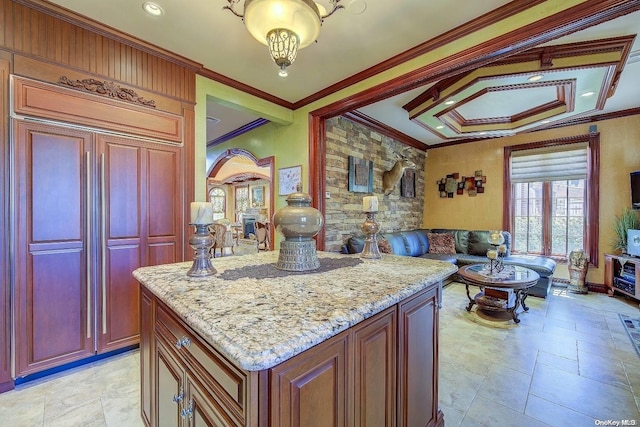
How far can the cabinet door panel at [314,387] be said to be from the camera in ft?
2.28

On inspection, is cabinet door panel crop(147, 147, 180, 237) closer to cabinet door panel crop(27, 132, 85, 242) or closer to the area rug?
cabinet door panel crop(27, 132, 85, 242)

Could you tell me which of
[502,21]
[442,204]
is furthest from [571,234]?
[502,21]

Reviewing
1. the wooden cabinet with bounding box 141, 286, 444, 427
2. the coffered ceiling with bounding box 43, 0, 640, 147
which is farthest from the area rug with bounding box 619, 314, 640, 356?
the coffered ceiling with bounding box 43, 0, 640, 147

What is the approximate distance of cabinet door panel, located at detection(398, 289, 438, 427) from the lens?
46.1 inches

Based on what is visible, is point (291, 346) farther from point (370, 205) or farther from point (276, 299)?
point (370, 205)

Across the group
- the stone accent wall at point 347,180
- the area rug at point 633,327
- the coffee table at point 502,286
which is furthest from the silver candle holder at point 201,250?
the area rug at point 633,327

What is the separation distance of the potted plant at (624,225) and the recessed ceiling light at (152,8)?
234 inches

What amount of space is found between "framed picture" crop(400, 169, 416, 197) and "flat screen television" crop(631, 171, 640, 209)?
3066 mm

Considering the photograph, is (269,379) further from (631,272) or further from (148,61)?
(631,272)

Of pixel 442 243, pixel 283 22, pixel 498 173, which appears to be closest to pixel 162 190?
pixel 283 22

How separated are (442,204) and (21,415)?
6.37 meters

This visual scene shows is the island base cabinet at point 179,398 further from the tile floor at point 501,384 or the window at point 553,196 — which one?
the window at point 553,196

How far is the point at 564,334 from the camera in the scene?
106 inches

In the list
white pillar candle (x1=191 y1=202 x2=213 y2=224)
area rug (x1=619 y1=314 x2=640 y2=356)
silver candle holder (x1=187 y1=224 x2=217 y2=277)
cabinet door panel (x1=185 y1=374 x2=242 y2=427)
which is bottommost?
area rug (x1=619 y1=314 x2=640 y2=356)
